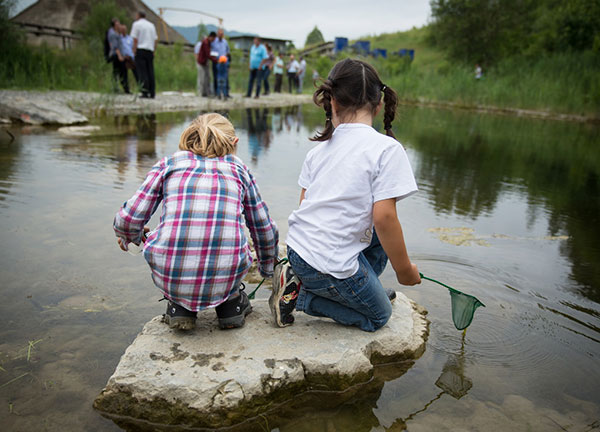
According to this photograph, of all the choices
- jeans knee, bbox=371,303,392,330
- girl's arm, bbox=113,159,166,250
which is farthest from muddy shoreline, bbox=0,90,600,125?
jeans knee, bbox=371,303,392,330

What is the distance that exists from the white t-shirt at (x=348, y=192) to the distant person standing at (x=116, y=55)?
9451mm

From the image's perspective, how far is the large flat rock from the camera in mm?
1598

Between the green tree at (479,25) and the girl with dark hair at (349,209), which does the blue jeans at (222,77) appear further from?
the green tree at (479,25)

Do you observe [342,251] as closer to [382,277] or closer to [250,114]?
[382,277]

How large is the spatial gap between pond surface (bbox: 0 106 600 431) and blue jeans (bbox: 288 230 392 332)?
30 cm

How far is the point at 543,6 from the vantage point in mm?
28750

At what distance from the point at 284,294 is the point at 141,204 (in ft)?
2.24

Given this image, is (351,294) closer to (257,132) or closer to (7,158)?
(7,158)

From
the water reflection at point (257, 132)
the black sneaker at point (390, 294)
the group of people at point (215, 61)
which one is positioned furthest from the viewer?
the group of people at point (215, 61)

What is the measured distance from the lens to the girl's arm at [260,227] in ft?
6.57

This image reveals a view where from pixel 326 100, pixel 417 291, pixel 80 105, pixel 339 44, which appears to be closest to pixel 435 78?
pixel 80 105

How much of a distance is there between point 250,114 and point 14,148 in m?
6.24

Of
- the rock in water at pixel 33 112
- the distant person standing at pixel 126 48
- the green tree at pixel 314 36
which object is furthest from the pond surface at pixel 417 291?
the green tree at pixel 314 36

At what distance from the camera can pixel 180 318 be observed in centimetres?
182
